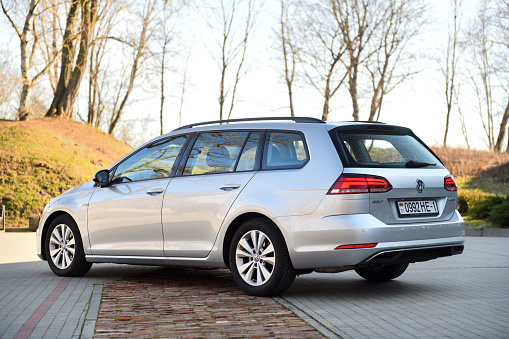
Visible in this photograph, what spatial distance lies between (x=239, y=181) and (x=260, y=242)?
2.25 ft

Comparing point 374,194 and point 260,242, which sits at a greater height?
point 374,194

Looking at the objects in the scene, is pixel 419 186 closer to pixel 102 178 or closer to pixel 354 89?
pixel 102 178

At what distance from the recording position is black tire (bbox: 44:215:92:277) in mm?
8875

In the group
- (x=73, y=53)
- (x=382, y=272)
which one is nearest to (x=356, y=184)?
(x=382, y=272)

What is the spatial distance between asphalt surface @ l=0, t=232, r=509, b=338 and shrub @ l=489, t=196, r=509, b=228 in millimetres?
7487

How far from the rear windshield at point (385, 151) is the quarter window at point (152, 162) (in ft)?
7.14

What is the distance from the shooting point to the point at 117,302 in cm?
Result: 678

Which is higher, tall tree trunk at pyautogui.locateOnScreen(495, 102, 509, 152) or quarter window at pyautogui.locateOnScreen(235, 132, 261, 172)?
tall tree trunk at pyautogui.locateOnScreen(495, 102, 509, 152)

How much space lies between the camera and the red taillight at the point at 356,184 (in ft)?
21.1

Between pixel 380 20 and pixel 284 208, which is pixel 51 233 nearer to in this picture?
pixel 284 208

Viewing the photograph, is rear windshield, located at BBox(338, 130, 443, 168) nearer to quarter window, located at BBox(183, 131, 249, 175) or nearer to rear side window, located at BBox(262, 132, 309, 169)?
rear side window, located at BBox(262, 132, 309, 169)

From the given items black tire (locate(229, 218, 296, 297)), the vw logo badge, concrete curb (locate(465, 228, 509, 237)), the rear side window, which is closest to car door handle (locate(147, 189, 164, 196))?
black tire (locate(229, 218, 296, 297))

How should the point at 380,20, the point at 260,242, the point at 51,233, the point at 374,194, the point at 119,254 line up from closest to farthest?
1. the point at 374,194
2. the point at 260,242
3. the point at 119,254
4. the point at 51,233
5. the point at 380,20

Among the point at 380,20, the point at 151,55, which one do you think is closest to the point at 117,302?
the point at 380,20
